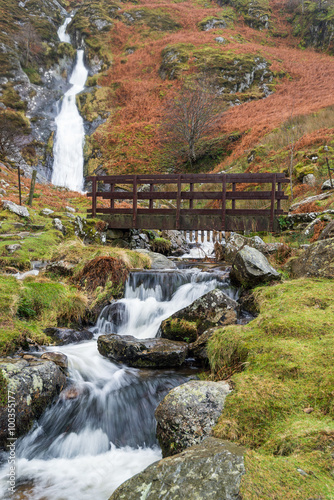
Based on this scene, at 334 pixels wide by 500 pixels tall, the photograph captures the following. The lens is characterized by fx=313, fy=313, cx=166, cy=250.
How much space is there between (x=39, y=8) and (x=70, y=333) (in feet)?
170

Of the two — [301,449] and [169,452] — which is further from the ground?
[301,449]

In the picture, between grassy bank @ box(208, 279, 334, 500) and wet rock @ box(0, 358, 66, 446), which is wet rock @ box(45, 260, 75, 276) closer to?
wet rock @ box(0, 358, 66, 446)

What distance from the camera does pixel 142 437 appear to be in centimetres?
376

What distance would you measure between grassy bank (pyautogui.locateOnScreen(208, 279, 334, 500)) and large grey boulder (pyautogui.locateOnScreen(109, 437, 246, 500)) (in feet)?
0.33

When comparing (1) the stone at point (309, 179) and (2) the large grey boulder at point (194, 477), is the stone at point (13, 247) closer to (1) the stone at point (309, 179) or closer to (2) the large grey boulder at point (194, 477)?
(2) the large grey boulder at point (194, 477)

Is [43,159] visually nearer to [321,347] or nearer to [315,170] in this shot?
[315,170]

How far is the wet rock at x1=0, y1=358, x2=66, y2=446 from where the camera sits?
351cm

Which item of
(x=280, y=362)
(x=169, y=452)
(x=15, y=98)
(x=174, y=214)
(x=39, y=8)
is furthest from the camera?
(x=39, y=8)

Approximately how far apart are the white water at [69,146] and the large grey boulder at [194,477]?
25.7 metres

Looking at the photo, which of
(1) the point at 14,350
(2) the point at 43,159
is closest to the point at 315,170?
(1) the point at 14,350

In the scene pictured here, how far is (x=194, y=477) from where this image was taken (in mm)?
2018

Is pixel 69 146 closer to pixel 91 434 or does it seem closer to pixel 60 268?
pixel 60 268

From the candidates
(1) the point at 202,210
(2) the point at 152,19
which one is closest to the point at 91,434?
(1) the point at 202,210

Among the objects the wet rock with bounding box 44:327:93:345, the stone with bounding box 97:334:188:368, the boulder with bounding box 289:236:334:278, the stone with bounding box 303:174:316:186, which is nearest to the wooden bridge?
the stone with bounding box 303:174:316:186
